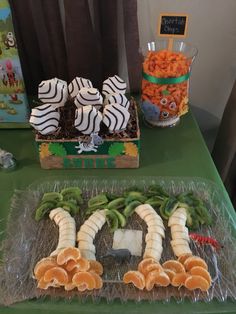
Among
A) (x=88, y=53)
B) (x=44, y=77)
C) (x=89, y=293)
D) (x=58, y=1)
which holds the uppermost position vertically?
(x=58, y=1)

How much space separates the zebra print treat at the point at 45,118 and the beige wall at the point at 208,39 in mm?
508

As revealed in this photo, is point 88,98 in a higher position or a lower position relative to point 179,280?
higher

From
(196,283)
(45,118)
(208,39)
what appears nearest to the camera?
(196,283)

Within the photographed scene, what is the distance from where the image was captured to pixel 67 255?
70cm

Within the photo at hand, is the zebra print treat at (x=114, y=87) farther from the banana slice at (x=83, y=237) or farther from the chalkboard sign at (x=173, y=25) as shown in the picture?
the banana slice at (x=83, y=237)

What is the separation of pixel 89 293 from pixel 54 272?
81mm

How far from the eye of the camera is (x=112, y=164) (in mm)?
970

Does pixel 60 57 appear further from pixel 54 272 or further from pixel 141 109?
pixel 54 272

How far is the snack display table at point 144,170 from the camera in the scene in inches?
26.2

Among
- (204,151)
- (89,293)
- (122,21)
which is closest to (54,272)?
(89,293)

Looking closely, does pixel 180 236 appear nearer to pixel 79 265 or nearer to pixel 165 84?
pixel 79 265

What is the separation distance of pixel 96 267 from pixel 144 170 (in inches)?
13.4

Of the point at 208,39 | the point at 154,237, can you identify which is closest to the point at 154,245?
the point at 154,237

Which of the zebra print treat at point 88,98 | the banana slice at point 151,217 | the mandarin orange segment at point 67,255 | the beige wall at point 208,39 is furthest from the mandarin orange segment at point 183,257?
the beige wall at point 208,39
